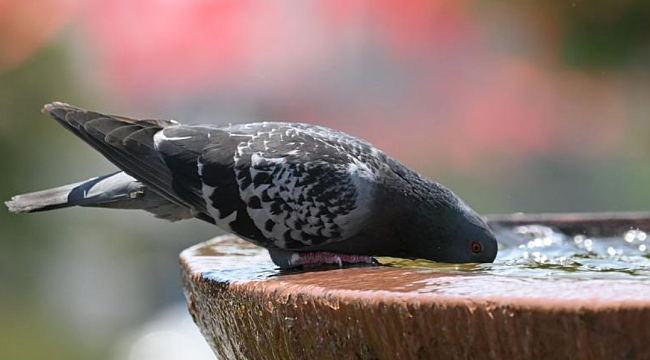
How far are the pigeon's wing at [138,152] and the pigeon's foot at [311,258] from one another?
33 cm

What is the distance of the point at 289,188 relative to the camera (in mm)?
3297

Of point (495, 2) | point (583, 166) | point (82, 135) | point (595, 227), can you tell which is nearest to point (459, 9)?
point (495, 2)

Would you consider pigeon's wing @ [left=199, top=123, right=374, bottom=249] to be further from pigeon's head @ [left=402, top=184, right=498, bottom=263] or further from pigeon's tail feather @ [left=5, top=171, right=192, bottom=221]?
pigeon's tail feather @ [left=5, top=171, right=192, bottom=221]

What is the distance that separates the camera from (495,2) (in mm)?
10250

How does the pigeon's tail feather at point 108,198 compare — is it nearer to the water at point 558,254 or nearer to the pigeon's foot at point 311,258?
the pigeon's foot at point 311,258

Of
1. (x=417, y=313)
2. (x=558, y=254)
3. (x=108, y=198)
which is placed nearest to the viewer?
(x=417, y=313)

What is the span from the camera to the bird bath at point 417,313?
187 cm

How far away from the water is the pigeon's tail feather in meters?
0.88

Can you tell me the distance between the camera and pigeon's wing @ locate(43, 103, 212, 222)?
11.3ft

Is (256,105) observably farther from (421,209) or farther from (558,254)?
(421,209)

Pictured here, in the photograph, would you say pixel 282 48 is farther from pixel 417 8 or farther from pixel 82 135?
pixel 82 135

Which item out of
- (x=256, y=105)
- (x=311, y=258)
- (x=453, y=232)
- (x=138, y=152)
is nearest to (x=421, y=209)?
(x=453, y=232)

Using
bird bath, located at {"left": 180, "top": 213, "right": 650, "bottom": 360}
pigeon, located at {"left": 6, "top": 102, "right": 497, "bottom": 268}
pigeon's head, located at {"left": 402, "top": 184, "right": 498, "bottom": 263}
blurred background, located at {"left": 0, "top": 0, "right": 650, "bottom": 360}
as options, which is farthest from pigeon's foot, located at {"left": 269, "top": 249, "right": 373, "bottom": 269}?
blurred background, located at {"left": 0, "top": 0, "right": 650, "bottom": 360}

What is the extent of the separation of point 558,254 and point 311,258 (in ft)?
3.52
